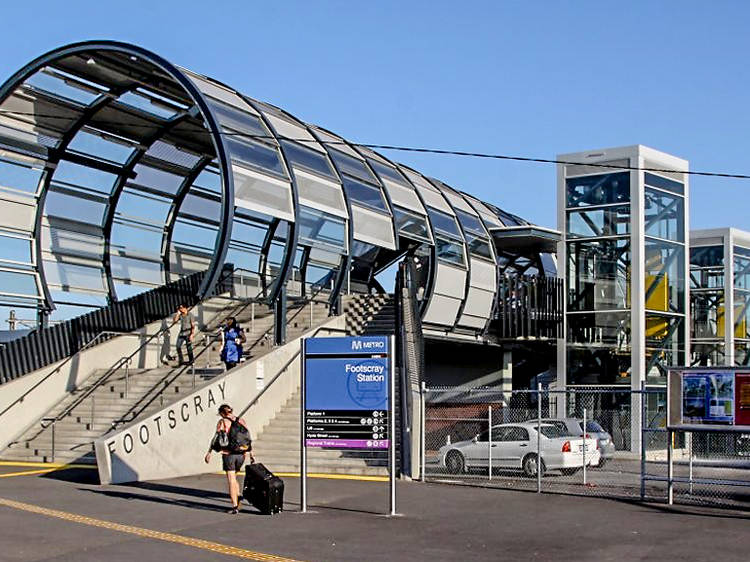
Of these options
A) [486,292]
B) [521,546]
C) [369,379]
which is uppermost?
[486,292]

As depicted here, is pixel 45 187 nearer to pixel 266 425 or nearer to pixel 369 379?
pixel 266 425

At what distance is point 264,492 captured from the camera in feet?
48.9

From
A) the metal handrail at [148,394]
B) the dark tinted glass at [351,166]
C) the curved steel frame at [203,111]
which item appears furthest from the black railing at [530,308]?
the curved steel frame at [203,111]

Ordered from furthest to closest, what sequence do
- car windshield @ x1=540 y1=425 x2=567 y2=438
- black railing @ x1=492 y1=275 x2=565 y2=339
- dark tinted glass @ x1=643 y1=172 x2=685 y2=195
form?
black railing @ x1=492 y1=275 x2=565 y2=339 → dark tinted glass @ x1=643 y1=172 x2=685 y2=195 → car windshield @ x1=540 y1=425 x2=567 y2=438

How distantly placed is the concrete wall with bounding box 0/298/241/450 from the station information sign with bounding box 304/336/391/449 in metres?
10.5

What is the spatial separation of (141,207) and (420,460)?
1259cm

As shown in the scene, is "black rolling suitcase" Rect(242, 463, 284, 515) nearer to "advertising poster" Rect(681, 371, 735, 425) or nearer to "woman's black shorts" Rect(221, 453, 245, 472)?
"woman's black shorts" Rect(221, 453, 245, 472)

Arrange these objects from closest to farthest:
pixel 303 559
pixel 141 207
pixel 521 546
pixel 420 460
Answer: pixel 303 559, pixel 521 546, pixel 420 460, pixel 141 207

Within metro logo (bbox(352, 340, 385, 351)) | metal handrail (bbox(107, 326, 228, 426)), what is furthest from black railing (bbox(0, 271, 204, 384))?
metro logo (bbox(352, 340, 385, 351))

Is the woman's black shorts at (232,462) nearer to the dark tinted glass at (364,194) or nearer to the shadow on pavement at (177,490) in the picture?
the shadow on pavement at (177,490)

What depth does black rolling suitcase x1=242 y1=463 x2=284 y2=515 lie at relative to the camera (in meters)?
14.9

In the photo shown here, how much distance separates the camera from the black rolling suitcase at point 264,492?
14.9 meters

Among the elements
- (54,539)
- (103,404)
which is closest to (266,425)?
(103,404)

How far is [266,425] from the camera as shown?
23328 millimetres
